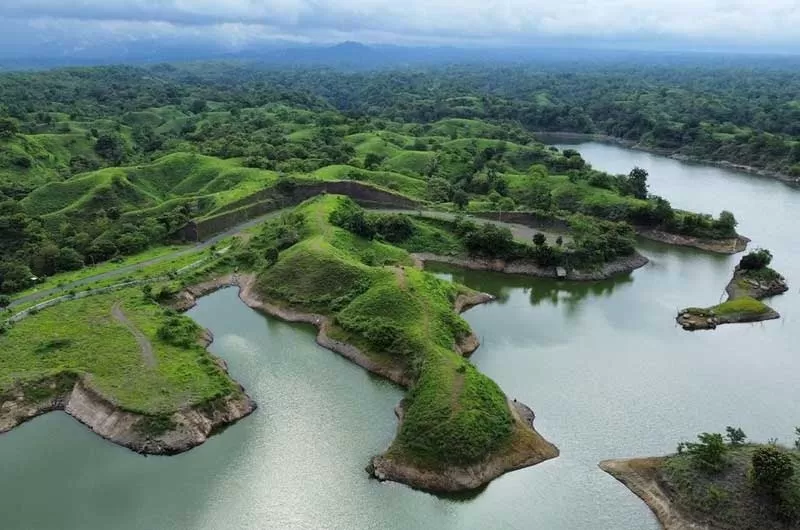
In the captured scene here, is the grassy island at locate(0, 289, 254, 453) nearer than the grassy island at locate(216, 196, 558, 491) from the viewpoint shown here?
No

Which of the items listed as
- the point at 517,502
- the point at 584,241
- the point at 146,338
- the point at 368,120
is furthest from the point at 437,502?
the point at 368,120

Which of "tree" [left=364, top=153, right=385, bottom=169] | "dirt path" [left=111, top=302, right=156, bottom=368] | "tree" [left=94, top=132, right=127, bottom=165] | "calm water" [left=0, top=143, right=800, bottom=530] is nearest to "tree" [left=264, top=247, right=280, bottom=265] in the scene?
"calm water" [left=0, top=143, right=800, bottom=530]

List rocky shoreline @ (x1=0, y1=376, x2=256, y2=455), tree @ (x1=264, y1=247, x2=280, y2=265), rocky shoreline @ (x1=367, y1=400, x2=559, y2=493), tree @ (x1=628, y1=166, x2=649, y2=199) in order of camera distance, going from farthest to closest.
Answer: tree @ (x1=628, y1=166, x2=649, y2=199)
tree @ (x1=264, y1=247, x2=280, y2=265)
rocky shoreline @ (x1=0, y1=376, x2=256, y2=455)
rocky shoreline @ (x1=367, y1=400, x2=559, y2=493)

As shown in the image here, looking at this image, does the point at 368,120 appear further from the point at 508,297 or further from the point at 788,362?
the point at 788,362

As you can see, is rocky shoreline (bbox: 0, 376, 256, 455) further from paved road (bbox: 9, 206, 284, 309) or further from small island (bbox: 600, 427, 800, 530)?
small island (bbox: 600, 427, 800, 530)

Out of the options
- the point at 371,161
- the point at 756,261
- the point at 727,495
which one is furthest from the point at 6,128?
the point at 727,495

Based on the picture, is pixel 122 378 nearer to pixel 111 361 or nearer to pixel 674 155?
pixel 111 361

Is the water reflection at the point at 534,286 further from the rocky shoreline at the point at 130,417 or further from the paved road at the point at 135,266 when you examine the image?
the rocky shoreline at the point at 130,417
